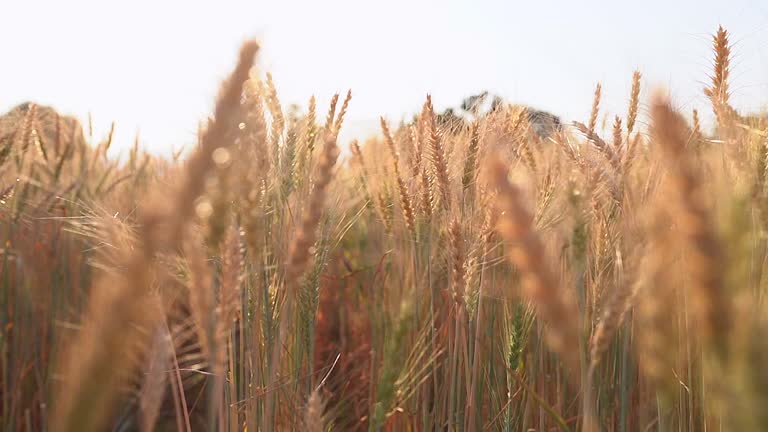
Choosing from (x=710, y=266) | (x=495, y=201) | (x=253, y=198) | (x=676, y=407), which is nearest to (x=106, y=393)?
(x=710, y=266)

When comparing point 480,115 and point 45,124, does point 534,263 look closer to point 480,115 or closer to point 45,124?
point 480,115

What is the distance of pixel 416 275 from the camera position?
195cm

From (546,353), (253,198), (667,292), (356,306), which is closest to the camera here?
(667,292)

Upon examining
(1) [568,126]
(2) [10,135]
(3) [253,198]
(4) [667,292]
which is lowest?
(4) [667,292]

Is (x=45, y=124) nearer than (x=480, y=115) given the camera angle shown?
No

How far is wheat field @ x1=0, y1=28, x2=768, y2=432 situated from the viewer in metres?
0.43

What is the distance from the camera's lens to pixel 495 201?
139cm

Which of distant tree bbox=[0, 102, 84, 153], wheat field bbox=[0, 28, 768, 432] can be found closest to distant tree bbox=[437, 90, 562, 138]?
wheat field bbox=[0, 28, 768, 432]

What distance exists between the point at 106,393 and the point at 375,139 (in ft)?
14.6

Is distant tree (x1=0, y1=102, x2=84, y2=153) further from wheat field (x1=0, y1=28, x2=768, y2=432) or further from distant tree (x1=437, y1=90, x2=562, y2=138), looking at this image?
distant tree (x1=437, y1=90, x2=562, y2=138)

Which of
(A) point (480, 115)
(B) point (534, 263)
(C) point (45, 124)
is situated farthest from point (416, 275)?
(C) point (45, 124)

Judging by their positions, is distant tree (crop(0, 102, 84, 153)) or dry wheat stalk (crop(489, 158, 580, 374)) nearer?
Result: dry wheat stalk (crop(489, 158, 580, 374))

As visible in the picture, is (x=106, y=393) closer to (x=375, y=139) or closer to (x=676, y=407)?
(x=676, y=407)

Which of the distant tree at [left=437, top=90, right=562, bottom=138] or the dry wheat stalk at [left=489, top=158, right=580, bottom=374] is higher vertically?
the distant tree at [left=437, top=90, right=562, bottom=138]
